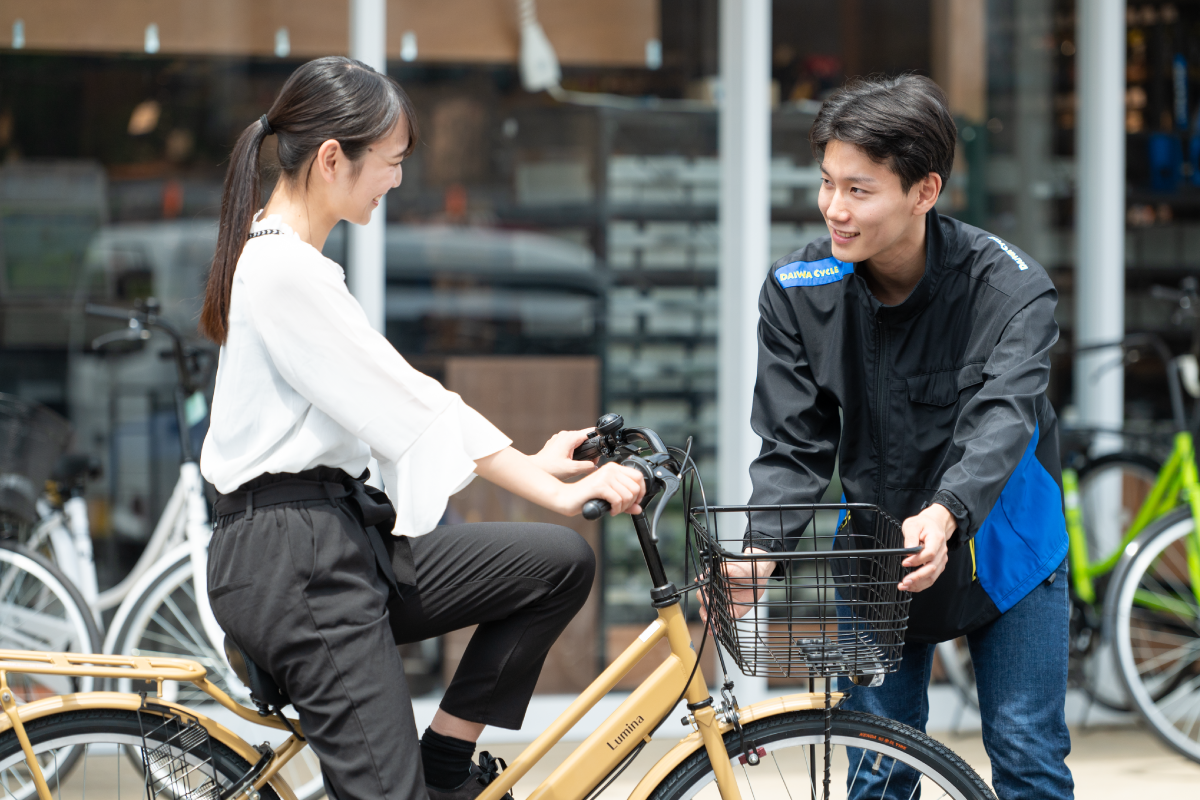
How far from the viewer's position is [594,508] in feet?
5.93

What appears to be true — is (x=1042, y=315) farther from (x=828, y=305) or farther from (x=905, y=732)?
(x=905, y=732)

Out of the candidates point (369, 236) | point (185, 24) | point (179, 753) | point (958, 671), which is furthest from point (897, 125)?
point (185, 24)

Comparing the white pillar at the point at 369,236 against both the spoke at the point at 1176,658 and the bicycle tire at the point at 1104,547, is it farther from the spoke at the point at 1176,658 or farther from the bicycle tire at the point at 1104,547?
the spoke at the point at 1176,658

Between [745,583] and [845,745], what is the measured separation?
39cm

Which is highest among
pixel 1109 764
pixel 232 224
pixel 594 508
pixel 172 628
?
pixel 232 224

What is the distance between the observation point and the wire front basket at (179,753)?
6.60ft

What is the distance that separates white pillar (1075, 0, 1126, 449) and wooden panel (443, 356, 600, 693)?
182 cm

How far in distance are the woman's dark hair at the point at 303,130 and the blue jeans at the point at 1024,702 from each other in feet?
4.10

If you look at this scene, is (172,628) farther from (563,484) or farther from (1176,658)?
(1176,658)

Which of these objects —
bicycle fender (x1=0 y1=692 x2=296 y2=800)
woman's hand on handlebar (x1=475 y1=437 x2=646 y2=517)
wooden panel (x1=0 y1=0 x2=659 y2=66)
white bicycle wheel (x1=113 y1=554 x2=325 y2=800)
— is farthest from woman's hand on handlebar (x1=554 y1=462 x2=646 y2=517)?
wooden panel (x1=0 y1=0 x2=659 y2=66)

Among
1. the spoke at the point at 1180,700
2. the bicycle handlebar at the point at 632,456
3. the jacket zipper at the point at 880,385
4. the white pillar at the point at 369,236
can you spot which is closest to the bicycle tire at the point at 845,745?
the bicycle handlebar at the point at 632,456

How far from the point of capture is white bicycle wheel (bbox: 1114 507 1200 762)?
3.63 metres

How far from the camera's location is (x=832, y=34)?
457 centimetres

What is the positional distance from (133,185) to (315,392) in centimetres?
304
